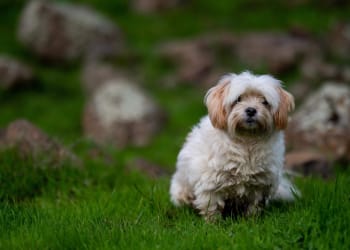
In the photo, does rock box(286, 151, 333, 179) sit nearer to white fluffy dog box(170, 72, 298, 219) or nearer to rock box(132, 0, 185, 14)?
white fluffy dog box(170, 72, 298, 219)

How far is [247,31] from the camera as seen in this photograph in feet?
54.9

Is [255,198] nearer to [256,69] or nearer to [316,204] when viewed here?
[316,204]

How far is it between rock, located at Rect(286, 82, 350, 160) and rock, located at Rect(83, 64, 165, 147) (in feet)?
10.3

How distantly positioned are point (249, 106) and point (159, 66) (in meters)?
9.49

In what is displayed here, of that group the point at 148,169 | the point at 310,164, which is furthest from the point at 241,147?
the point at 310,164

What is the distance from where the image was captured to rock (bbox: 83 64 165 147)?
13.0 metres

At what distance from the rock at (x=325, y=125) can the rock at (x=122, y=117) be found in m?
3.15

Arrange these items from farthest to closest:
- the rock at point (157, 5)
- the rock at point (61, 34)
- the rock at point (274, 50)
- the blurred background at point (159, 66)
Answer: the rock at point (157, 5), the rock at point (61, 34), the rock at point (274, 50), the blurred background at point (159, 66)

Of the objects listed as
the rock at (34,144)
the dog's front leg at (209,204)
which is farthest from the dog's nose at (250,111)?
the rock at (34,144)

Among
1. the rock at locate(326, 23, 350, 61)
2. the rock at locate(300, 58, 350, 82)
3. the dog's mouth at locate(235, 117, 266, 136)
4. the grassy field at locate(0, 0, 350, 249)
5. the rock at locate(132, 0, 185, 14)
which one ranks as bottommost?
the grassy field at locate(0, 0, 350, 249)

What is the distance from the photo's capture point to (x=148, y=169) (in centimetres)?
940

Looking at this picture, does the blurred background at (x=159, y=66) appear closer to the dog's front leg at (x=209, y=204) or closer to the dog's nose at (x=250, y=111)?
the dog's front leg at (x=209, y=204)

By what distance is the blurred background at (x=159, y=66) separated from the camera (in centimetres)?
1098

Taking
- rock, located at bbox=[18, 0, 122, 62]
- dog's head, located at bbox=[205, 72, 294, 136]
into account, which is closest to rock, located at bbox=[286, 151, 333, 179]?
dog's head, located at bbox=[205, 72, 294, 136]
